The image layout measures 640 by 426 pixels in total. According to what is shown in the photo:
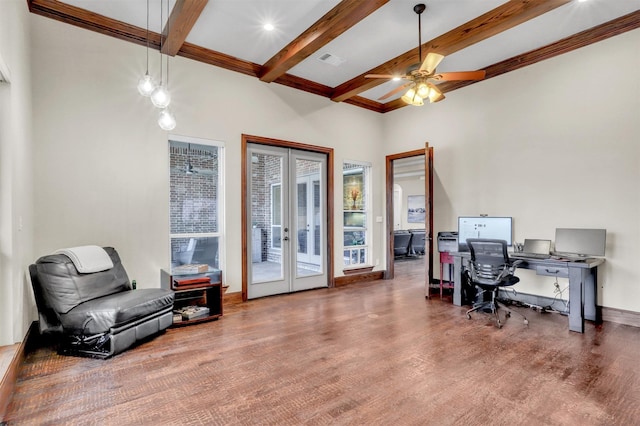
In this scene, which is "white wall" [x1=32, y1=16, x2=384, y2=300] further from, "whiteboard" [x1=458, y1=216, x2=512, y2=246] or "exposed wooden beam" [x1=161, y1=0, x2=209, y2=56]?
"whiteboard" [x1=458, y1=216, x2=512, y2=246]

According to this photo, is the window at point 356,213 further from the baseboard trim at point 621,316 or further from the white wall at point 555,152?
the baseboard trim at point 621,316

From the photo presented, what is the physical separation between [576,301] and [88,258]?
5219 mm

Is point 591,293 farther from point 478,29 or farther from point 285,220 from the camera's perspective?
point 285,220

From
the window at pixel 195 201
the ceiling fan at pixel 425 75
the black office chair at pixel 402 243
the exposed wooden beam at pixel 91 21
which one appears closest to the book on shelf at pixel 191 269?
the window at pixel 195 201

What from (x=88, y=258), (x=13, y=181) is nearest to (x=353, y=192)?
(x=88, y=258)

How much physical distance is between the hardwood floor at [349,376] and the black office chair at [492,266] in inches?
17.9

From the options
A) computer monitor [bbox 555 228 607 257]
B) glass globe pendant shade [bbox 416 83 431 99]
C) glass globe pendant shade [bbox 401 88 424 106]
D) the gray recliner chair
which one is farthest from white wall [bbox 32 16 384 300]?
computer monitor [bbox 555 228 607 257]

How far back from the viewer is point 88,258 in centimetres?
328

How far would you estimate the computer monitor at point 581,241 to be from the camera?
3943mm

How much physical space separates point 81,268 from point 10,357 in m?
0.92

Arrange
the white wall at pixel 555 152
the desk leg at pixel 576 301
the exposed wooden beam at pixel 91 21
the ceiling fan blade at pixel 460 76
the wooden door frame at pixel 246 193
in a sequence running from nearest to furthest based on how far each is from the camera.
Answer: the exposed wooden beam at pixel 91 21 → the desk leg at pixel 576 301 → the ceiling fan blade at pixel 460 76 → the white wall at pixel 555 152 → the wooden door frame at pixel 246 193

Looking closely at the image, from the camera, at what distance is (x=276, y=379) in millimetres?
2549

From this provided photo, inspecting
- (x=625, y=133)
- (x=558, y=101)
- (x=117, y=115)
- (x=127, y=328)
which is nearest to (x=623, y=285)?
(x=625, y=133)

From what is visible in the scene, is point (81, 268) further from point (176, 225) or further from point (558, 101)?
point (558, 101)
